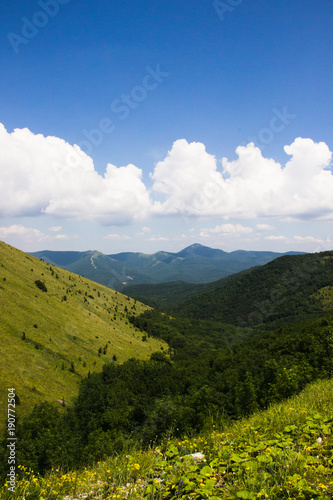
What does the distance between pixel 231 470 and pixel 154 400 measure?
2115 inches

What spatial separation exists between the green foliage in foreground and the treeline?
30.0 ft

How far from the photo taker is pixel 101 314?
456ft

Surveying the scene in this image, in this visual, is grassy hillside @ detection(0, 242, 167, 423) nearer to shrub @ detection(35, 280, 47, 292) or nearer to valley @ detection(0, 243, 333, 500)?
shrub @ detection(35, 280, 47, 292)

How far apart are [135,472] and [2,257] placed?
137934 millimetres

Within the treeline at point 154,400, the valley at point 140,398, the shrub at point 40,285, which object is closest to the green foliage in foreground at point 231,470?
the valley at point 140,398

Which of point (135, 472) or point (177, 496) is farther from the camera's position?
point (135, 472)

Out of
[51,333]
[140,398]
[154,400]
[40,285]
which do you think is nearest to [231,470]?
[154,400]

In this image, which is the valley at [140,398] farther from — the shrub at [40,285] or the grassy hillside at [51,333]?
the shrub at [40,285]

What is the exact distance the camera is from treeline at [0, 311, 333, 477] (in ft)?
105

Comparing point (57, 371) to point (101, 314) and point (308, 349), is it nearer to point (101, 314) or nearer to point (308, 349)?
point (101, 314)

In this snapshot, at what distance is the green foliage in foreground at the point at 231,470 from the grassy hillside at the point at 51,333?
57.4 m

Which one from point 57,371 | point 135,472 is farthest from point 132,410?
point 135,472

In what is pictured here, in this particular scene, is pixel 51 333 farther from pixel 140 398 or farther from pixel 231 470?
pixel 231 470

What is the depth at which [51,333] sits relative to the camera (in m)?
92.8
